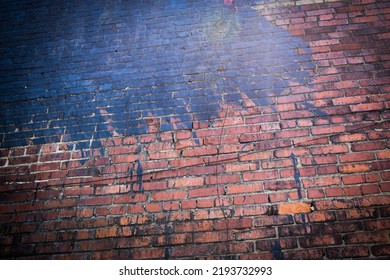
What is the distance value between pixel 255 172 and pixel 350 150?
2.39ft

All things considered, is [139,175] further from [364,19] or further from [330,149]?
[364,19]

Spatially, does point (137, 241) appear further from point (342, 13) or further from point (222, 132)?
point (342, 13)

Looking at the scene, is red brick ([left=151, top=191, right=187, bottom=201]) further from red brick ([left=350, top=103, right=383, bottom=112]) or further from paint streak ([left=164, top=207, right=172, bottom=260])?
red brick ([left=350, top=103, right=383, bottom=112])

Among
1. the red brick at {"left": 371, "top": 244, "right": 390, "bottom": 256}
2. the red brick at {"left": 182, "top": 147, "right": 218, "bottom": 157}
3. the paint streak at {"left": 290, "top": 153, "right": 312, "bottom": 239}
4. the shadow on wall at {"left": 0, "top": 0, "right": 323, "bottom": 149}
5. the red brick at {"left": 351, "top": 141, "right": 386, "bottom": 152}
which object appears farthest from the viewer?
the shadow on wall at {"left": 0, "top": 0, "right": 323, "bottom": 149}

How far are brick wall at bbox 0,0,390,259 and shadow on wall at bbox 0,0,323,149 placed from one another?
0.04ft

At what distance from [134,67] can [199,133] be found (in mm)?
945

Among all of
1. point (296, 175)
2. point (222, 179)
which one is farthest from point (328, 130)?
point (222, 179)

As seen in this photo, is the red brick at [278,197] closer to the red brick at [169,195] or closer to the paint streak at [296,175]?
the paint streak at [296,175]

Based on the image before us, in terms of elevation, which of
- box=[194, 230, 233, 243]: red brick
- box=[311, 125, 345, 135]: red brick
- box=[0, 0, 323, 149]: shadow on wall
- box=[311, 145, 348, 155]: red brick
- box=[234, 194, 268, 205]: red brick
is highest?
box=[0, 0, 323, 149]: shadow on wall

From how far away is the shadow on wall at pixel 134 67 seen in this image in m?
1.93

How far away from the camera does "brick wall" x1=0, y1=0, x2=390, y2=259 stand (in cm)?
156

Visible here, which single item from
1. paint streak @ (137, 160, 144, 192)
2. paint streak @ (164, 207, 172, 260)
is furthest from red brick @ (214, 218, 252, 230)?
paint streak @ (137, 160, 144, 192)

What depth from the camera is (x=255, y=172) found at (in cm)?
167
